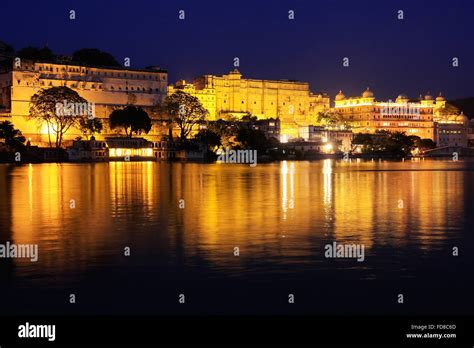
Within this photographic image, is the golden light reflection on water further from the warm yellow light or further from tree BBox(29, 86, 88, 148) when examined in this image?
the warm yellow light

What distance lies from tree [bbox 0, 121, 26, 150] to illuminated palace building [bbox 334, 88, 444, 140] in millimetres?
73908

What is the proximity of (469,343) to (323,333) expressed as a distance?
67.7 inches

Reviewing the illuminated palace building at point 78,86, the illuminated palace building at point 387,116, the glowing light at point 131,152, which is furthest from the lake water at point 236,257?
the illuminated palace building at point 387,116

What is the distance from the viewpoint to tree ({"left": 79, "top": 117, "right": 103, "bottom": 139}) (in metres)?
77.9

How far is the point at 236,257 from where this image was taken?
12758mm

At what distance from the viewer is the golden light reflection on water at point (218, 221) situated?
1355 cm

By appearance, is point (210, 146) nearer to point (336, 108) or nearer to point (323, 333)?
point (336, 108)

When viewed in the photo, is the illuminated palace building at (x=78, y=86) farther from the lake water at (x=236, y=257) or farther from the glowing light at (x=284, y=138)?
the lake water at (x=236, y=257)

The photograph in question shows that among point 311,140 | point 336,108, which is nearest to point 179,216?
point 311,140

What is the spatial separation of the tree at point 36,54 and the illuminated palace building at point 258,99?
1890cm

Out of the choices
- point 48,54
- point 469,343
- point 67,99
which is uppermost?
point 48,54

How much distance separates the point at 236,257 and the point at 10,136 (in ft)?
201

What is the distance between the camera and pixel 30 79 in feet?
267

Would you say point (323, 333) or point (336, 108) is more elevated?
point (336, 108)
